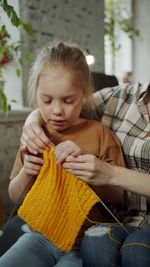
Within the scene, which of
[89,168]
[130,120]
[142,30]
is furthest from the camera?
[142,30]

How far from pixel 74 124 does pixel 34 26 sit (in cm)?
155

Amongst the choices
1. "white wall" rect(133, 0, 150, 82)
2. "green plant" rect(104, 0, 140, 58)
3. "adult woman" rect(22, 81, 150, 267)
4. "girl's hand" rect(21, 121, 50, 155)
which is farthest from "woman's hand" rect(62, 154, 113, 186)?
"white wall" rect(133, 0, 150, 82)

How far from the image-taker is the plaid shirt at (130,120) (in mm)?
1154

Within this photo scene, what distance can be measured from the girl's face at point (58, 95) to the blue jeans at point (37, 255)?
0.46 m

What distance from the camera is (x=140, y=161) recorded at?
1166mm

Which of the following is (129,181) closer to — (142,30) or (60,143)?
(60,143)

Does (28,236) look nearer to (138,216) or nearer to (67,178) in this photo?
(67,178)

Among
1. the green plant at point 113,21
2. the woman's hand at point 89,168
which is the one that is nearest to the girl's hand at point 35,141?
the woman's hand at point 89,168

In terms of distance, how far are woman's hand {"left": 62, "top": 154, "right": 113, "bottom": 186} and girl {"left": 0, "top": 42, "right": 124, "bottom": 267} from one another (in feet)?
0.07

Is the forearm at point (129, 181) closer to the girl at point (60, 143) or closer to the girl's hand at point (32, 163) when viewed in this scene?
the girl at point (60, 143)

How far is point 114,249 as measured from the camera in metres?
0.88

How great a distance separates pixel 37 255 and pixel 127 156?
55cm

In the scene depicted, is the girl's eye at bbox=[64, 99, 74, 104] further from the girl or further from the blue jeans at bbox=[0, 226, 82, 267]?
the blue jeans at bbox=[0, 226, 82, 267]

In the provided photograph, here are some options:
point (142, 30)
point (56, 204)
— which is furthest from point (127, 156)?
point (142, 30)
